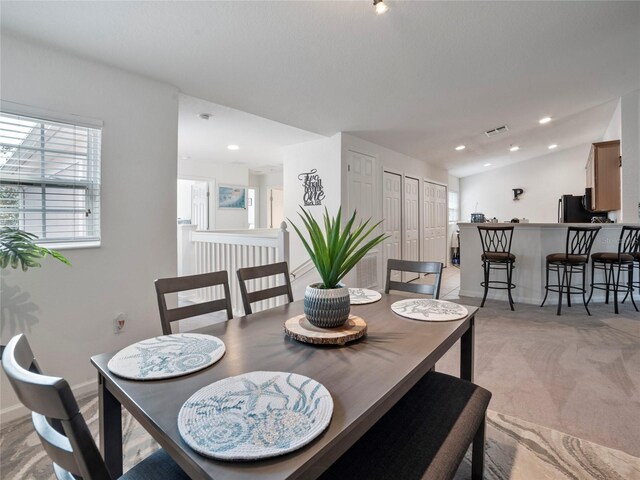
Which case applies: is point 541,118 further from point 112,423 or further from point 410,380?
point 112,423

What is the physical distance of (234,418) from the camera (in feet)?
2.43

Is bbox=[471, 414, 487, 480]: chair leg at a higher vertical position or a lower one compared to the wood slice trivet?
lower

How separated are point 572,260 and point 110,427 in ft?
14.7

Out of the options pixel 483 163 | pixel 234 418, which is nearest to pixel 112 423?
pixel 234 418

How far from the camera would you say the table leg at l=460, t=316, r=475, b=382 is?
1578 millimetres

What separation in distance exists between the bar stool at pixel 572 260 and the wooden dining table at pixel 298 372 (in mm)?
3113

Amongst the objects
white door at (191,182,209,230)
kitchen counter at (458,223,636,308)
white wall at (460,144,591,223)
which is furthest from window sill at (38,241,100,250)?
white wall at (460,144,591,223)

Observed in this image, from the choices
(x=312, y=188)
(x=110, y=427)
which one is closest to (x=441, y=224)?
(x=312, y=188)

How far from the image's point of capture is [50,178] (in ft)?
6.88

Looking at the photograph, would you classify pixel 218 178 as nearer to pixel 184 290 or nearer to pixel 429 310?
pixel 184 290

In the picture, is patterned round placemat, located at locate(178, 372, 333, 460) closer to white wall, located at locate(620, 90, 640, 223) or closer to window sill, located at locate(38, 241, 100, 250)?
window sill, located at locate(38, 241, 100, 250)

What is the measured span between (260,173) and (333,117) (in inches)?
150

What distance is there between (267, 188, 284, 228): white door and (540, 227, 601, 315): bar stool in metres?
5.13

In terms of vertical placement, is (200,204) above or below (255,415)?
above
